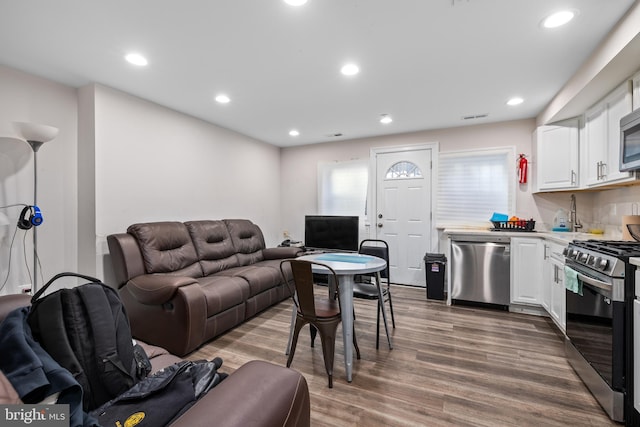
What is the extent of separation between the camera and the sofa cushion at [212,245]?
136 inches

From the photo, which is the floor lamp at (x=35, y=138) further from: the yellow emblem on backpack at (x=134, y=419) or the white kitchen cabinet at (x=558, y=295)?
the white kitchen cabinet at (x=558, y=295)

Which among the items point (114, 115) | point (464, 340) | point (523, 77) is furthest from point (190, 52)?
point (464, 340)

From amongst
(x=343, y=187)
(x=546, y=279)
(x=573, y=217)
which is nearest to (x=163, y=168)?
(x=343, y=187)

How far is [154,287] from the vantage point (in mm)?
2447

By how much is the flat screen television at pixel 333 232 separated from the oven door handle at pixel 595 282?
2071 mm

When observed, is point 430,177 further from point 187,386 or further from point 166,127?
point 187,386

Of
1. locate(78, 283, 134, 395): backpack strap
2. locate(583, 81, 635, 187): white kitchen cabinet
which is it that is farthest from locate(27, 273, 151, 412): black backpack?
locate(583, 81, 635, 187): white kitchen cabinet

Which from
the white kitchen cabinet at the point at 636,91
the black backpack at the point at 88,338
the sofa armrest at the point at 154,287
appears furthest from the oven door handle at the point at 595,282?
the sofa armrest at the point at 154,287

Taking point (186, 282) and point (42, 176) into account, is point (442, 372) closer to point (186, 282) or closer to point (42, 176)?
point (186, 282)

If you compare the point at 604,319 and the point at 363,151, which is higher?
the point at 363,151

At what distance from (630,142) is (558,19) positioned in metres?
1.04

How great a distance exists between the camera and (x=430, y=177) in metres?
4.48

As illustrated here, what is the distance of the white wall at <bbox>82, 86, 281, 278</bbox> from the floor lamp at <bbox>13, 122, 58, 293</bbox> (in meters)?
0.42

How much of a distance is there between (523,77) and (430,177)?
A: 1916mm
